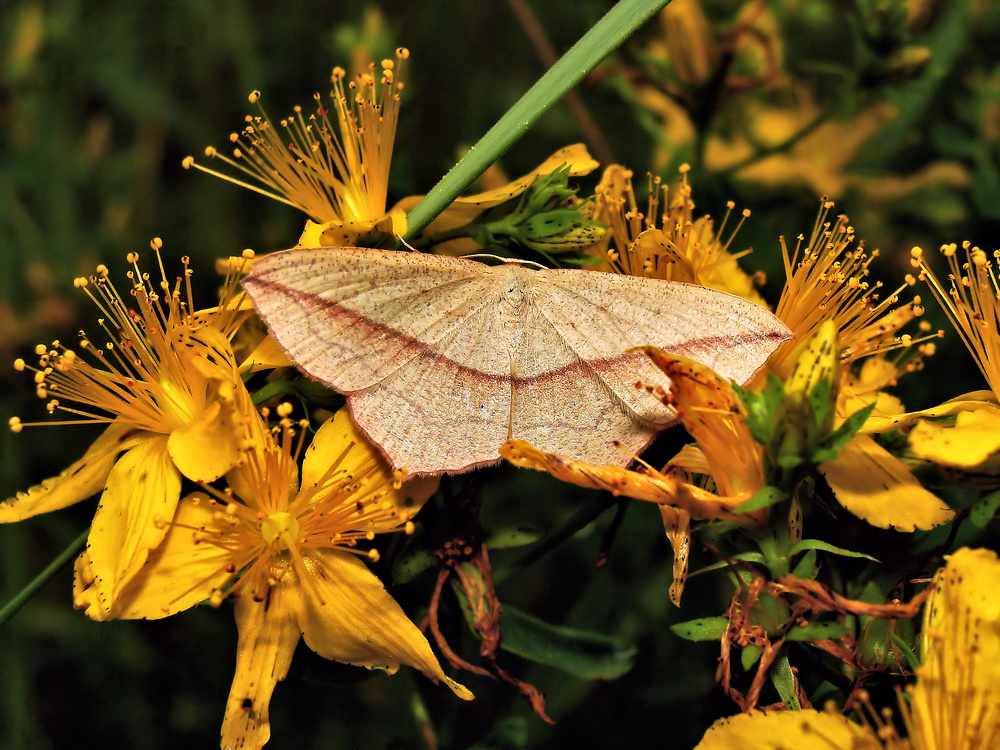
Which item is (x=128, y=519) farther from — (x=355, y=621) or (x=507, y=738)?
(x=507, y=738)

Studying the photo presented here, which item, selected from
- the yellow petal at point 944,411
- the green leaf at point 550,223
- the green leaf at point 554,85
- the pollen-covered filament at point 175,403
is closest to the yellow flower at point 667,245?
the green leaf at point 550,223

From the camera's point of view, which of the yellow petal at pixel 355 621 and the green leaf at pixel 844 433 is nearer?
the green leaf at pixel 844 433

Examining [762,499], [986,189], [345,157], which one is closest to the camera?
[762,499]

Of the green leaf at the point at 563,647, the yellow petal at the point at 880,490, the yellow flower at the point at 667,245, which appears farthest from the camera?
the green leaf at the point at 563,647

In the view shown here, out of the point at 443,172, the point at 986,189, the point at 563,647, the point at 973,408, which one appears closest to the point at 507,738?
the point at 563,647

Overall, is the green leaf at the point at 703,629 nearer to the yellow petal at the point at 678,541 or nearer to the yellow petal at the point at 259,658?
the yellow petal at the point at 678,541

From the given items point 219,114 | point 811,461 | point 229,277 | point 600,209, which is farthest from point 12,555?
point 811,461
